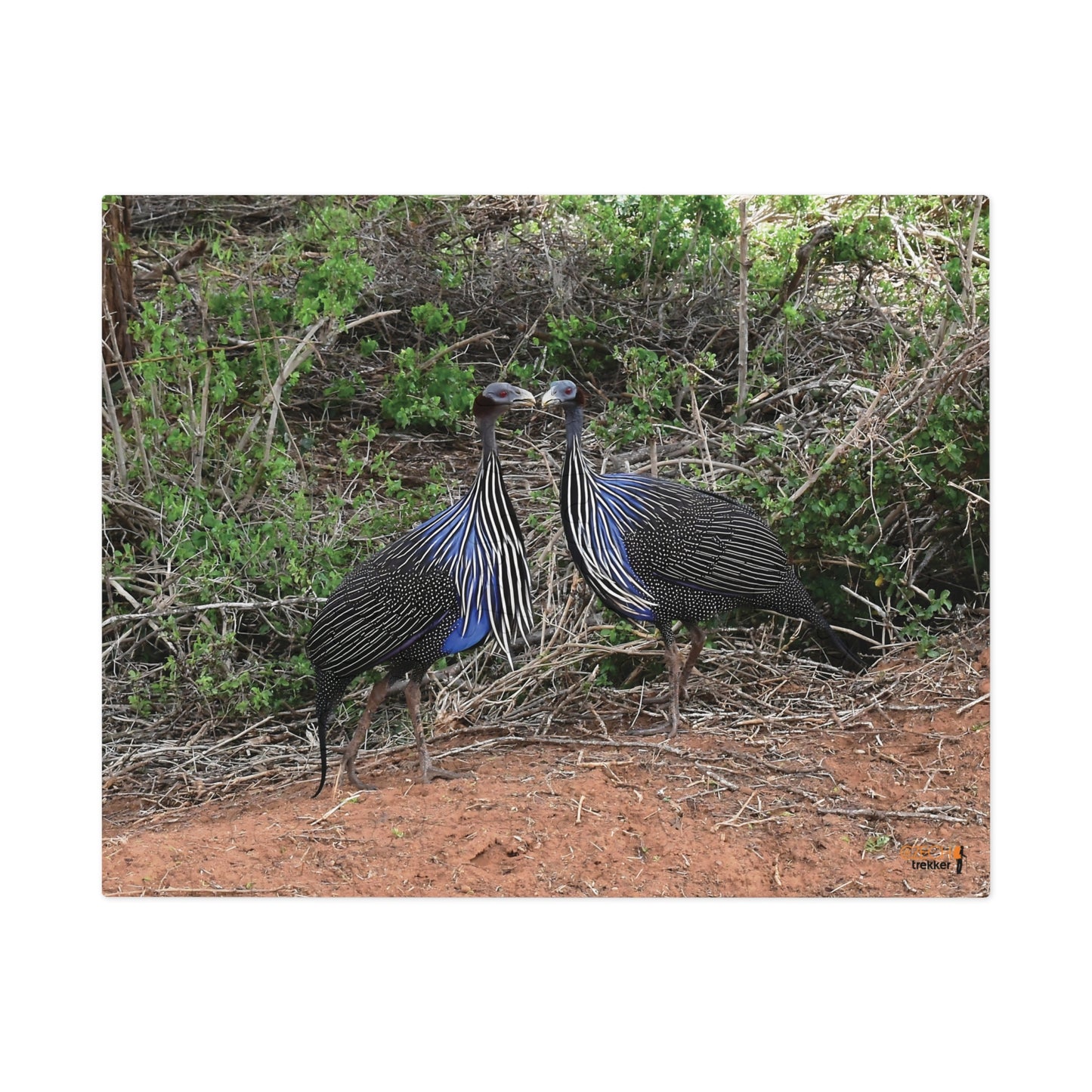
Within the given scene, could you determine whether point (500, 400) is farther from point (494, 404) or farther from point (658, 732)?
point (658, 732)

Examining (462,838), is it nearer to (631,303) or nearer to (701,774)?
(701,774)

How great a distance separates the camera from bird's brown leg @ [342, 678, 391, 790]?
3.45 m

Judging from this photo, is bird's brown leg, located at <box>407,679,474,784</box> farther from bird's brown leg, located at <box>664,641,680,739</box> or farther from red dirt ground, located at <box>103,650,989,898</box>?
bird's brown leg, located at <box>664,641,680,739</box>

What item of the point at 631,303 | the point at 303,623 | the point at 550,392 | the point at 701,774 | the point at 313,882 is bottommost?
the point at 313,882

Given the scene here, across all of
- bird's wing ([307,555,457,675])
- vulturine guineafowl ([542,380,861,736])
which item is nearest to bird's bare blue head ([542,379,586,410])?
vulturine guineafowl ([542,380,861,736])

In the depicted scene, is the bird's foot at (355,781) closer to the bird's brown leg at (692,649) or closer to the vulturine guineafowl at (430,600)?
the vulturine guineafowl at (430,600)

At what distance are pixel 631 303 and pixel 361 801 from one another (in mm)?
1653

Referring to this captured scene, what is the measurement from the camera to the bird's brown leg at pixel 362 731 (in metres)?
3.45

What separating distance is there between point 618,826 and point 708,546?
82 cm

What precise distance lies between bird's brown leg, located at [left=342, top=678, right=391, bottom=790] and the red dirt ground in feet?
0.15

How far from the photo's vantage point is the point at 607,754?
352 cm

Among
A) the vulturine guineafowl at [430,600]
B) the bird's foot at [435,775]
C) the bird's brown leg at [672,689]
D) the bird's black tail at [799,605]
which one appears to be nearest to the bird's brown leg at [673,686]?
the bird's brown leg at [672,689]

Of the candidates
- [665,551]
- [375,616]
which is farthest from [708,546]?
[375,616]

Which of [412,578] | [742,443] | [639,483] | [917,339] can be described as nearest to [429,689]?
[412,578]
